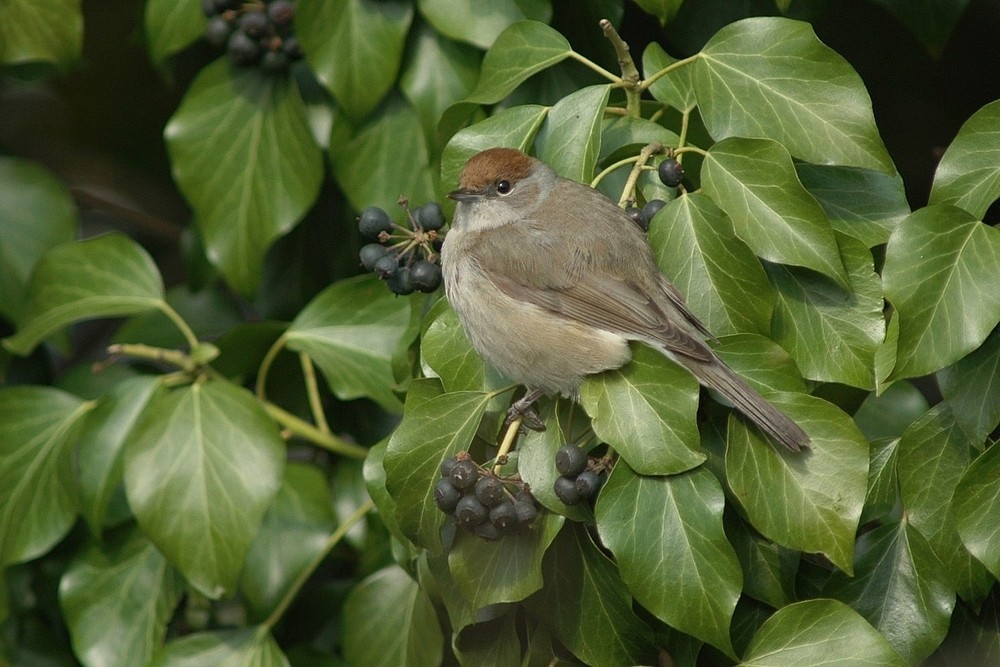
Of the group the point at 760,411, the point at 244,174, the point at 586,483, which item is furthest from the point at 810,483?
the point at 244,174

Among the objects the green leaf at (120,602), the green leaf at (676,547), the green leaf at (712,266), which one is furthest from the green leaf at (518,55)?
the green leaf at (120,602)

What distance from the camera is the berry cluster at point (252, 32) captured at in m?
2.85

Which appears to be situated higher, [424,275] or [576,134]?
[576,134]

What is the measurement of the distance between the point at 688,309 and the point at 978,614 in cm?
79

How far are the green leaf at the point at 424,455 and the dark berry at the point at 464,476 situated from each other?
0.08 meters

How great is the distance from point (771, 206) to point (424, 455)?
812mm

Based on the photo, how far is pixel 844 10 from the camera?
9.48 ft

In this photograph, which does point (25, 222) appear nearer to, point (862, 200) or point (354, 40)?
point (354, 40)

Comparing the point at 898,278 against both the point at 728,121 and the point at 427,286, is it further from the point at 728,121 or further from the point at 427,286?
the point at 427,286

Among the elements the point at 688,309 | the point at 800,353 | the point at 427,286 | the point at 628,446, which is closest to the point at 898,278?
the point at 800,353

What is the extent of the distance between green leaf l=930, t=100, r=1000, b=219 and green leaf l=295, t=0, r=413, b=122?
1346mm

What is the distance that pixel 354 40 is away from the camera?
2.68 metres

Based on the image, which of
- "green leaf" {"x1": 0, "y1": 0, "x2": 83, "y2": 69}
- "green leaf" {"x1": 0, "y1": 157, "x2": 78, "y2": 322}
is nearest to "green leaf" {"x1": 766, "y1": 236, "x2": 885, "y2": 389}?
"green leaf" {"x1": 0, "y1": 0, "x2": 83, "y2": 69}

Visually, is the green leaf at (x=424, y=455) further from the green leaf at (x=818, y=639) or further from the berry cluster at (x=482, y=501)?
the green leaf at (x=818, y=639)
